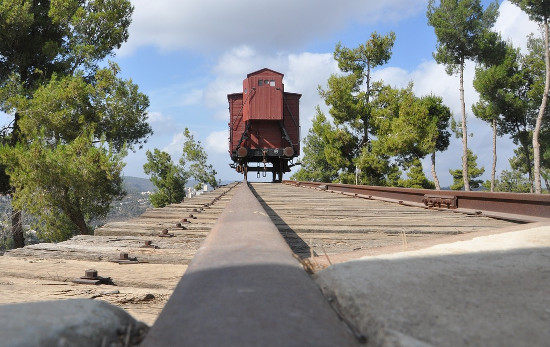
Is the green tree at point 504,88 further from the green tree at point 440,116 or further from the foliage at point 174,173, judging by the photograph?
the foliage at point 174,173

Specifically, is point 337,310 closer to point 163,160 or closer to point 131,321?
point 131,321

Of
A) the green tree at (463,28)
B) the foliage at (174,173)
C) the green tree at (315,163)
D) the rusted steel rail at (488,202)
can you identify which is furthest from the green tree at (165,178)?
the rusted steel rail at (488,202)

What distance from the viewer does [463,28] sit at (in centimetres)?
2662

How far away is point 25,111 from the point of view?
14.9 metres

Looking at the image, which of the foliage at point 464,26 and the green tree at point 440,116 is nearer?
the foliage at point 464,26

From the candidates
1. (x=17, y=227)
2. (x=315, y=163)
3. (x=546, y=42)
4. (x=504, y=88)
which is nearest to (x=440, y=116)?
(x=504, y=88)

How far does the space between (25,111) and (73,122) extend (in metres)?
1.67

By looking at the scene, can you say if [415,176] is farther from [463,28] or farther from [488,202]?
[488,202]

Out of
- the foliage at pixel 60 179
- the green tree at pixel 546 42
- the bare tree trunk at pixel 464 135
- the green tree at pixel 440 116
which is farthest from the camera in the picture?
the green tree at pixel 440 116

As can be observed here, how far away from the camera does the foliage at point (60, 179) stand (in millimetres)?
13414

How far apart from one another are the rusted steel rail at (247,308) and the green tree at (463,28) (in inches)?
1102

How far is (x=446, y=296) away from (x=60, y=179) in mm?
14982

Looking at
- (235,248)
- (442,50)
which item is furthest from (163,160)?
(235,248)

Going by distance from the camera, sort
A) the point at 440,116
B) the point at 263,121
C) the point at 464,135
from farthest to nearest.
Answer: the point at 440,116
the point at 464,135
the point at 263,121
